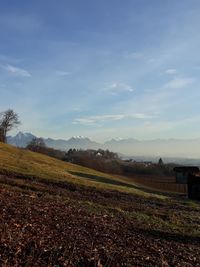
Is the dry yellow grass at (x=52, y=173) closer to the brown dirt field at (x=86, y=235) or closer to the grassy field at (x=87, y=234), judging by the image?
the grassy field at (x=87, y=234)

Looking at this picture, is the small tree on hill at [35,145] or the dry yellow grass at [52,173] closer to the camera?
the dry yellow grass at [52,173]

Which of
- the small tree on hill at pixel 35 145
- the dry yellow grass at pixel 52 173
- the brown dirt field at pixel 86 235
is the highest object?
the small tree on hill at pixel 35 145

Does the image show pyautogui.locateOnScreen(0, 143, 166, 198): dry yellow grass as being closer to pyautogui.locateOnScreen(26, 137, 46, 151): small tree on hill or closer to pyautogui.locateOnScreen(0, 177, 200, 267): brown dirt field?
pyautogui.locateOnScreen(0, 177, 200, 267): brown dirt field

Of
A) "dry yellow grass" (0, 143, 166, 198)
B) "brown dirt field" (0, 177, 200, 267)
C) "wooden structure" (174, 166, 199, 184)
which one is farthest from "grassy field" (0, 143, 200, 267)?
"wooden structure" (174, 166, 199, 184)

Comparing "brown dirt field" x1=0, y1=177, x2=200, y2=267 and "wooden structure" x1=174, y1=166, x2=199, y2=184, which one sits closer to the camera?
"brown dirt field" x1=0, y1=177, x2=200, y2=267

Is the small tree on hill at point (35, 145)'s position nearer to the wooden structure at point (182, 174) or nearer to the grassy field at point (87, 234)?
the wooden structure at point (182, 174)

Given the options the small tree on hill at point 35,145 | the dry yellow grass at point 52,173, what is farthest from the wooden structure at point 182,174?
the small tree on hill at point 35,145

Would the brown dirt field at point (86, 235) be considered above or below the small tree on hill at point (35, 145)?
below

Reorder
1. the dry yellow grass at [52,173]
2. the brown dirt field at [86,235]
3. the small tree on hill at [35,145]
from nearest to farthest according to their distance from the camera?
the brown dirt field at [86,235] < the dry yellow grass at [52,173] < the small tree on hill at [35,145]

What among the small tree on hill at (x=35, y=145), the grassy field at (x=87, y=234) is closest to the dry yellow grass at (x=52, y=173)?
the grassy field at (x=87, y=234)

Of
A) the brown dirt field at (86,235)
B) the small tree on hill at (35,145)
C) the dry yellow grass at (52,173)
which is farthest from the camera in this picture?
the small tree on hill at (35,145)

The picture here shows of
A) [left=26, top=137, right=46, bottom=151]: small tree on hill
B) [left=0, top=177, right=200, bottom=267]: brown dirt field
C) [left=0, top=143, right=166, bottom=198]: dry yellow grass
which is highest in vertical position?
[left=26, top=137, right=46, bottom=151]: small tree on hill

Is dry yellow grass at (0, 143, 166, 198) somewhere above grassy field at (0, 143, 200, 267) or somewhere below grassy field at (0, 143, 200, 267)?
above

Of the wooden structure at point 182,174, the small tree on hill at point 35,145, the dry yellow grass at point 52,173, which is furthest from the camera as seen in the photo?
the small tree on hill at point 35,145
